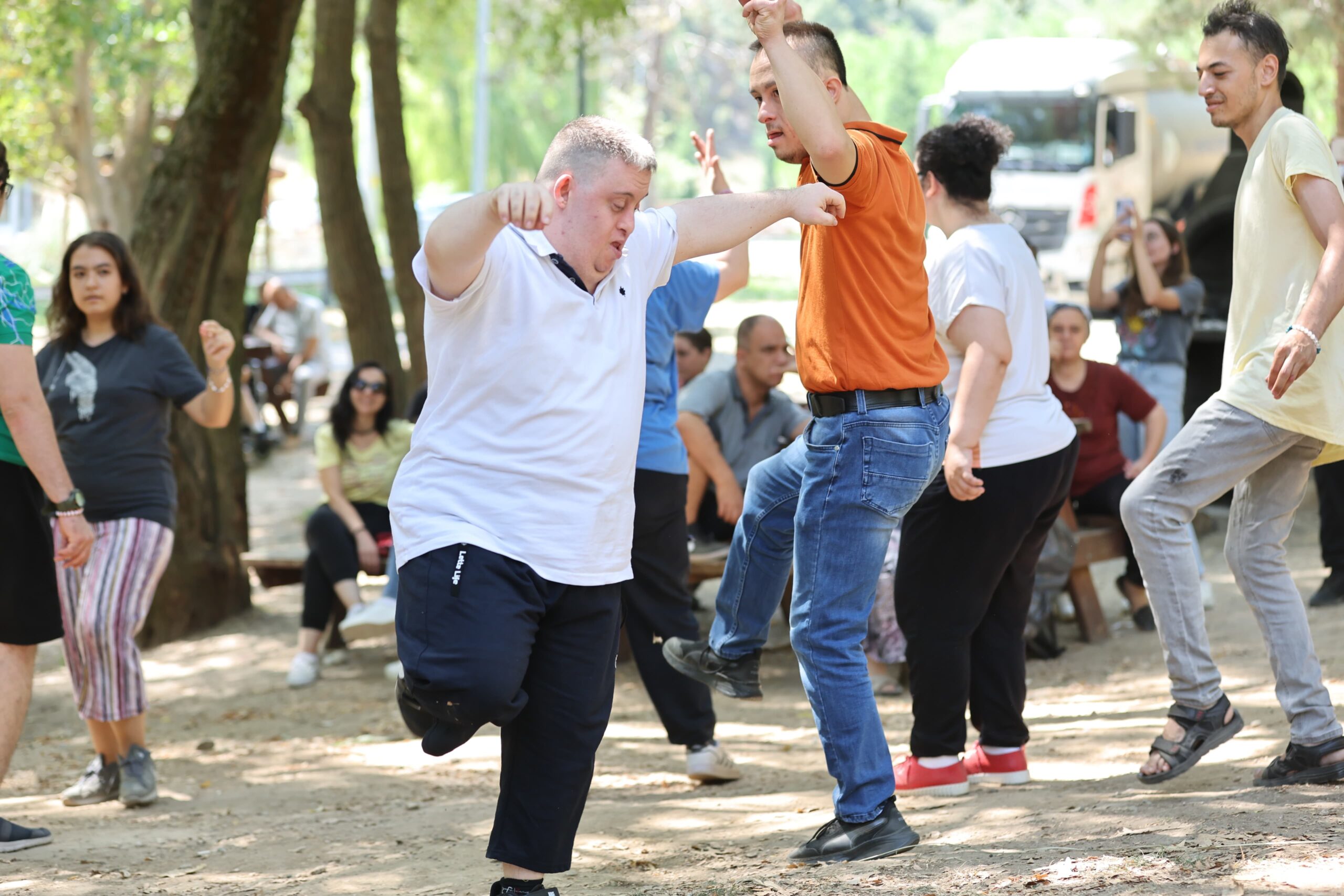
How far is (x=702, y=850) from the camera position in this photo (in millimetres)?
4207

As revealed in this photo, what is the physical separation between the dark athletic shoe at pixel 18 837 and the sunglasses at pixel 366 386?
3.60 meters

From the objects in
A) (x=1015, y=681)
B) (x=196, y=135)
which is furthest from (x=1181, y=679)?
(x=196, y=135)

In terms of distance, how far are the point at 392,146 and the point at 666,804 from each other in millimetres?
7970

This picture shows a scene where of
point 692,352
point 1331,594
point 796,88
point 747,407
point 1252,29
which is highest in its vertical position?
point 1252,29

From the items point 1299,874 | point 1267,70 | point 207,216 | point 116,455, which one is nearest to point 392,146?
point 207,216

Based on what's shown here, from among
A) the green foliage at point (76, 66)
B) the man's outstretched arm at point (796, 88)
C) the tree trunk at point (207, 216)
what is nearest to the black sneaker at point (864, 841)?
the man's outstretched arm at point (796, 88)

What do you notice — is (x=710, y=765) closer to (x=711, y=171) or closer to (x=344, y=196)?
(x=711, y=171)

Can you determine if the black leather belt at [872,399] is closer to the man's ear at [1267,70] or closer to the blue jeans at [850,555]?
the blue jeans at [850,555]

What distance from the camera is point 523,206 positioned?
9.40ft

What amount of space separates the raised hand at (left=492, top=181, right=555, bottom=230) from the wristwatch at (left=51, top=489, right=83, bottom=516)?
233cm

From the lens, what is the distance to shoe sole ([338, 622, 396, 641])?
7.16 meters

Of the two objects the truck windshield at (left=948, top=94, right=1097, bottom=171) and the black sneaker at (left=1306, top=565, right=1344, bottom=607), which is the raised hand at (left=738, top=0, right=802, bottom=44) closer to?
the black sneaker at (left=1306, top=565, right=1344, bottom=607)

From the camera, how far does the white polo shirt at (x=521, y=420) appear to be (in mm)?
3162

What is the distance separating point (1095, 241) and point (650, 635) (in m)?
19.8
